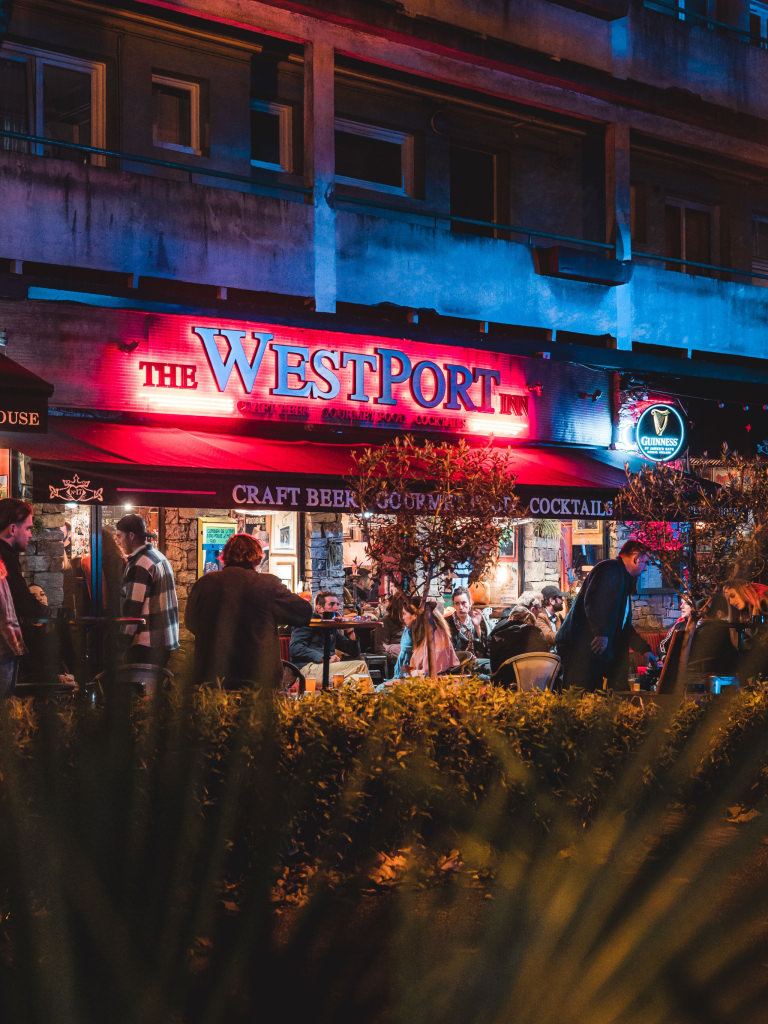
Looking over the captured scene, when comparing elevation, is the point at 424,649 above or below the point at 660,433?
below

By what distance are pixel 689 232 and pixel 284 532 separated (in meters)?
9.49

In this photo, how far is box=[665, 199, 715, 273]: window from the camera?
19312mm

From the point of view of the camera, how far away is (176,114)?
1443 centimetres

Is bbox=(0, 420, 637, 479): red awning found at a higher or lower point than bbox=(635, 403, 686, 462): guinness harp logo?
lower

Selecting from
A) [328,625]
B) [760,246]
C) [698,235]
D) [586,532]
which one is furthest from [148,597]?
[760,246]

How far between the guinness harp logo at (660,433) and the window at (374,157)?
16.5ft

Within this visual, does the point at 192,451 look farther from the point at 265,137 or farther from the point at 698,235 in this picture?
the point at 698,235

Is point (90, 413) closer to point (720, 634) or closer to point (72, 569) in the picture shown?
point (72, 569)

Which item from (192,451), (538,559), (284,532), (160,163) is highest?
(160,163)

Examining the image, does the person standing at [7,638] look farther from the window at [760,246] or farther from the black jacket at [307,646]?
the window at [760,246]

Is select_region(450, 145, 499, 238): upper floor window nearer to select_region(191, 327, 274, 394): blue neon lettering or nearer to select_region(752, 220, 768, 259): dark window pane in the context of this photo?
select_region(191, 327, 274, 394): blue neon lettering

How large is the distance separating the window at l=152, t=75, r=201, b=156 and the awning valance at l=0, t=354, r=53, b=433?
5.35 m

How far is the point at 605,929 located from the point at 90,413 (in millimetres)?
10227

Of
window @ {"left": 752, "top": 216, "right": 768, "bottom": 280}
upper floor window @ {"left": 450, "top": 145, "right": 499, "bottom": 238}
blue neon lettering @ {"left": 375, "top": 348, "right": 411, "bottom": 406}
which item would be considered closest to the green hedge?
blue neon lettering @ {"left": 375, "top": 348, "right": 411, "bottom": 406}
